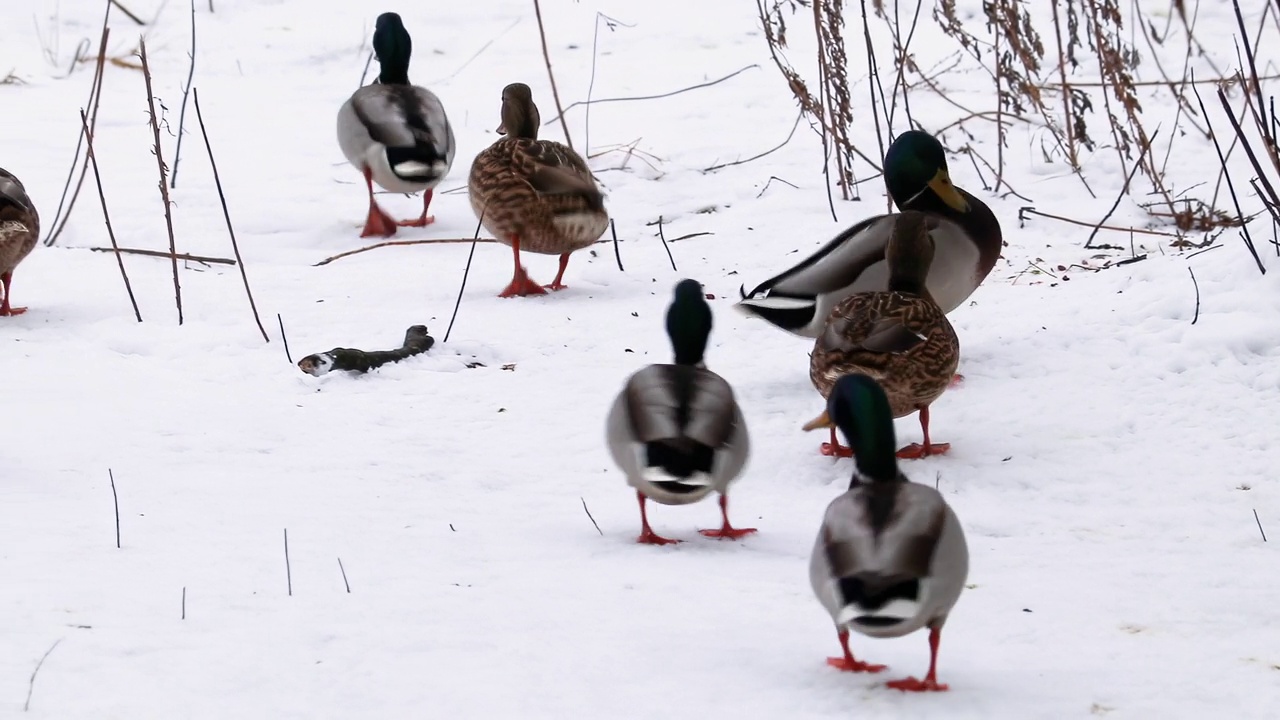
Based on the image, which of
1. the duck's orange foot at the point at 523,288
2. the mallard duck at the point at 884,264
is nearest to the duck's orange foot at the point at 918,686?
the mallard duck at the point at 884,264

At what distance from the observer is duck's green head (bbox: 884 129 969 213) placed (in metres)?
6.50

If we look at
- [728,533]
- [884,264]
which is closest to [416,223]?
[884,264]

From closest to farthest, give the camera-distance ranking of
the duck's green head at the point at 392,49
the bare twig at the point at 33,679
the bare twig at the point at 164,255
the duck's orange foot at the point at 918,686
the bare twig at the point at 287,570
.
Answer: the bare twig at the point at 33,679
the duck's orange foot at the point at 918,686
the bare twig at the point at 287,570
the bare twig at the point at 164,255
the duck's green head at the point at 392,49

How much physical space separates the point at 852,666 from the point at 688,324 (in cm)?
153

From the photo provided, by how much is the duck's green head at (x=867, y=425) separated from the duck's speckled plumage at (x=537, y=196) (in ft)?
12.4

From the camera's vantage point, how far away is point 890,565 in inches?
123

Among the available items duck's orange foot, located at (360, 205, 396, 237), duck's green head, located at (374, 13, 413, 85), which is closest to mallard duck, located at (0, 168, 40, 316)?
duck's orange foot, located at (360, 205, 396, 237)

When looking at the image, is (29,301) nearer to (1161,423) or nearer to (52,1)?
(1161,423)

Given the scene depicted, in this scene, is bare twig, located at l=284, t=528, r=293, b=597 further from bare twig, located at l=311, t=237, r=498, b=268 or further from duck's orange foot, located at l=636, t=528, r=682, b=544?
bare twig, located at l=311, t=237, r=498, b=268

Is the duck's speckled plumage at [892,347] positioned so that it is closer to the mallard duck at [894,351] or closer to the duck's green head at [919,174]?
the mallard duck at [894,351]

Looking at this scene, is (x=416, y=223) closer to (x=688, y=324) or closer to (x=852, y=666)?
(x=688, y=324)

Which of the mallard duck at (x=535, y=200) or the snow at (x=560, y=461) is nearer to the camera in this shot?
the snow at (x=560, y=461)

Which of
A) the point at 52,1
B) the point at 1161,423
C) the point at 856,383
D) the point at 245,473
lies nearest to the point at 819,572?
the point at 856,383

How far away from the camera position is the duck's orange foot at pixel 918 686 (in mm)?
3334
